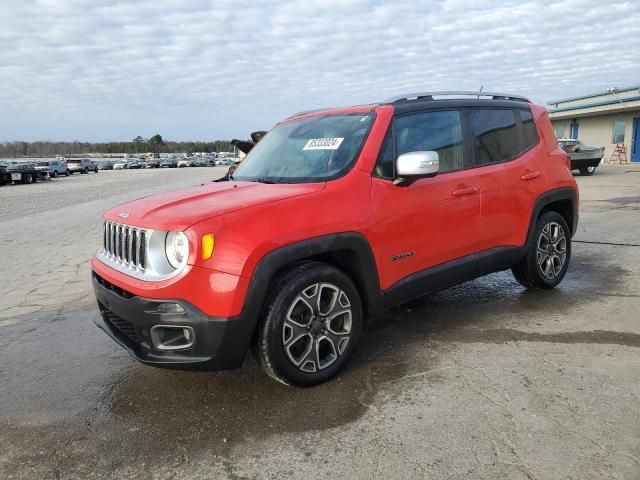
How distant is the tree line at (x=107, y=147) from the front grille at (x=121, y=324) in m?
146

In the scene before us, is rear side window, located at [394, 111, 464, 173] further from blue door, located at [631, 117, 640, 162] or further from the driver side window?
blue door, located at [631, 117, 640, 162]

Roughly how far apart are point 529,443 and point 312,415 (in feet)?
3.84

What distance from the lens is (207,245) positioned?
296cm

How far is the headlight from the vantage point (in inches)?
118

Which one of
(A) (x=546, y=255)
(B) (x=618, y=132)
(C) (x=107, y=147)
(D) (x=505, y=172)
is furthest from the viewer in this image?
(C) (x=107, y=147)

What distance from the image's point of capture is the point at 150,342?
3117 mm

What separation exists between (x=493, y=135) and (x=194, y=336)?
125 inches

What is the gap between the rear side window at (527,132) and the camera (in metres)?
4.98

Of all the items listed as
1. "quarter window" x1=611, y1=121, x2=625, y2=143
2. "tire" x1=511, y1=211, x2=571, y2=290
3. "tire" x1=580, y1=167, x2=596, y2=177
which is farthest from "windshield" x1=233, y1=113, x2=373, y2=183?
"quarter window" x1=611, y1=121, x2=625, y2=143

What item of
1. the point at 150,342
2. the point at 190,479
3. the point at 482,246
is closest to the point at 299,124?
the point at 482,246

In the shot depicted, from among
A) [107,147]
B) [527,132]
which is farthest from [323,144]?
[107,147]

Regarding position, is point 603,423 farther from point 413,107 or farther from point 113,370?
point 113,370

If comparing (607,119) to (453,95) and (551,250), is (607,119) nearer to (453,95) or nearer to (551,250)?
(551,250)

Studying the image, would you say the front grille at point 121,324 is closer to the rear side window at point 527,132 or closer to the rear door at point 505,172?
the rear door at point 505,172
